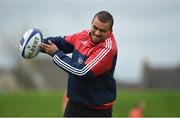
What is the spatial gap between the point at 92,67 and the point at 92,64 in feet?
0.15

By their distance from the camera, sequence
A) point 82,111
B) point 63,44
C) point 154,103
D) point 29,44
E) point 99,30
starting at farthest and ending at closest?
point 154,103
point 63,44
point 82,111
point 29,44
point 99,30

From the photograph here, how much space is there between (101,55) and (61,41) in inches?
38.7

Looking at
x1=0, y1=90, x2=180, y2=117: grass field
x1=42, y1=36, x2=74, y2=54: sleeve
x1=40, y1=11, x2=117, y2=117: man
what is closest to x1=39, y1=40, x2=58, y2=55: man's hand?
x1=40, y1=11, x2=117, y2=117: man

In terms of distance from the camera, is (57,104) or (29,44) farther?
(57,104)

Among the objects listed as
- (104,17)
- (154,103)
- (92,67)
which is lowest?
(154,103)

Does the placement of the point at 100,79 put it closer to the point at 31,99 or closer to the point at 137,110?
the point at 137,110

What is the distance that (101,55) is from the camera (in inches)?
373

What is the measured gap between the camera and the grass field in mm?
28031

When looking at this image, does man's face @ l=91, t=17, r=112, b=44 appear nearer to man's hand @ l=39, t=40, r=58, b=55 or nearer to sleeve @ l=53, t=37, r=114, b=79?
sleeve @ l=53, t=37, r=114, b=79

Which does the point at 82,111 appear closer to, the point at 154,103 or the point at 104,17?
the point at 104,17

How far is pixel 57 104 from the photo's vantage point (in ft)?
97.4

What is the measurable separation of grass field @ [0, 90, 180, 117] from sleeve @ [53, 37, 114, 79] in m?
17.4

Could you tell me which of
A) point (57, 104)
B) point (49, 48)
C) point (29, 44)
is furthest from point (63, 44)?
point (57, 104)

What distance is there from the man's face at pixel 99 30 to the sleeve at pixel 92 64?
0.16m
